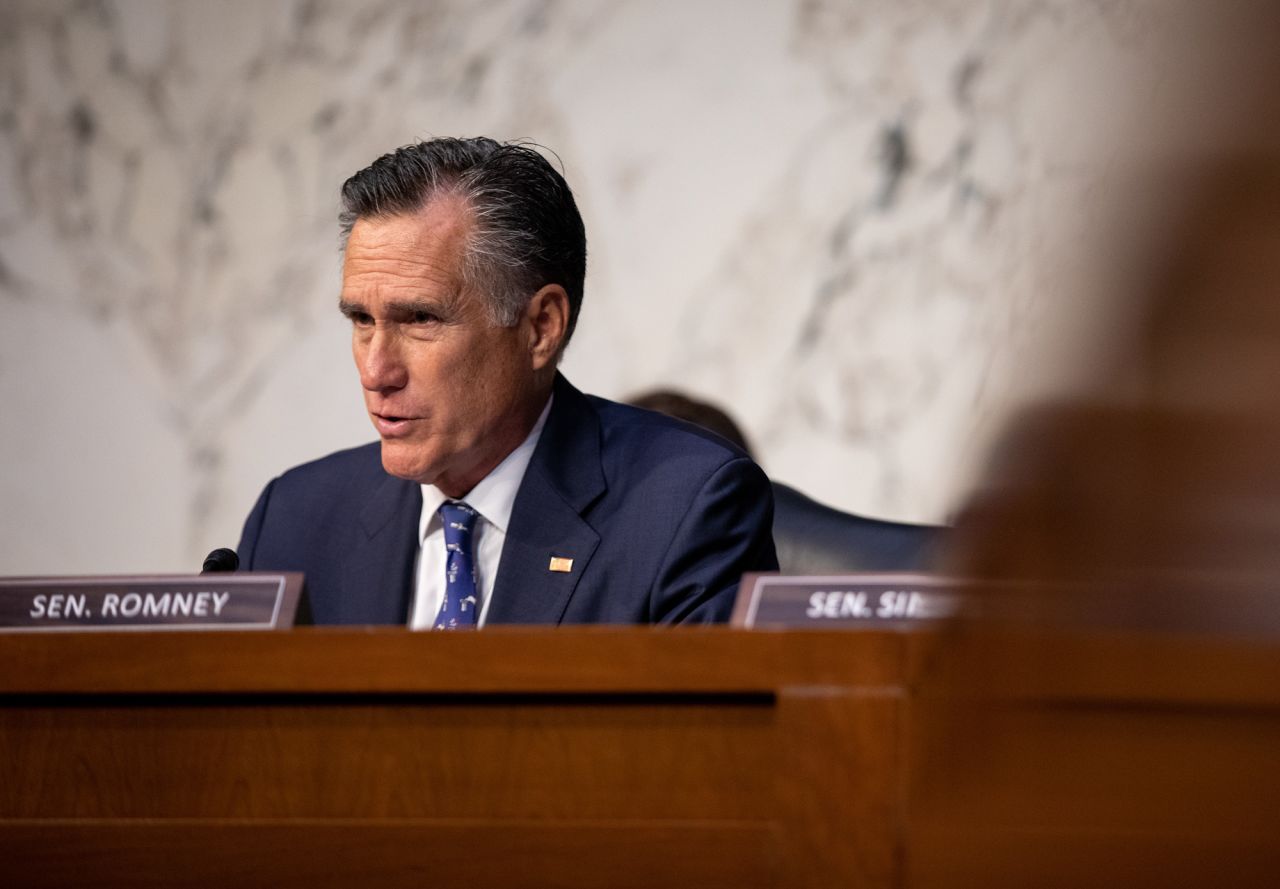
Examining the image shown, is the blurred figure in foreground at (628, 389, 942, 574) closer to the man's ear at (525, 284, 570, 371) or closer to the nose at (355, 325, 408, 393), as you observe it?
the man's ear at (525, 284, 570, 371)

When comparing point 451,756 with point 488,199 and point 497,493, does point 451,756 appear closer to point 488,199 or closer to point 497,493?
point 497,493

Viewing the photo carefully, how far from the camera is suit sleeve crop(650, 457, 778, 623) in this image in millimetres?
1752

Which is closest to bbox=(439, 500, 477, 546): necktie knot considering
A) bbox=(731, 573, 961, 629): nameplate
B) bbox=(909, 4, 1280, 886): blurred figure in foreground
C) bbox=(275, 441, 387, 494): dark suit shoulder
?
bbox=(275, 441, 387, 494): dark suit shoulder

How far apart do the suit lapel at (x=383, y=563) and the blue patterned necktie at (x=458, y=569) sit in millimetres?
53

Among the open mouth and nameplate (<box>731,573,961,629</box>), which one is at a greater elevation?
the open mouth

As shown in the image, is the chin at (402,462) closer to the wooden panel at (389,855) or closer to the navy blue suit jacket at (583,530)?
the navy blue suit jacket at (583,530)

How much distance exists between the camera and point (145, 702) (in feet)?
3.56

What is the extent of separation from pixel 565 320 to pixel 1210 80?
5.54ft

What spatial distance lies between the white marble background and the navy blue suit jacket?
109cm

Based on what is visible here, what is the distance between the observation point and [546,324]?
203 centimetres

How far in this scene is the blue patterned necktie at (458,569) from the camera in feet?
5.88

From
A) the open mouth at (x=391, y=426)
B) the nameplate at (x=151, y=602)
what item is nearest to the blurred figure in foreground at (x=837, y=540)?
the open mouth at (x=391, y=426)

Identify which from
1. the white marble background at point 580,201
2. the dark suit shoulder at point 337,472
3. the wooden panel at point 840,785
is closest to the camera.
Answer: the wooden panel at point 840,785

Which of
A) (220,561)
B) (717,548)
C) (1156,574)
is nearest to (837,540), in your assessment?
(717,548)
